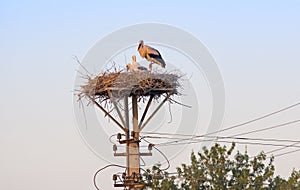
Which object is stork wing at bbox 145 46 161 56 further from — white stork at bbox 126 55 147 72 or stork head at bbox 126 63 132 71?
stork head at bbox 126 63 132 71

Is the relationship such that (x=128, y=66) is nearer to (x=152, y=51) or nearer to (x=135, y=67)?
(x=135, y=67)

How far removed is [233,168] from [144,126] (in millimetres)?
2831

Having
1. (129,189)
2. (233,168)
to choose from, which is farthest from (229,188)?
(129,189)

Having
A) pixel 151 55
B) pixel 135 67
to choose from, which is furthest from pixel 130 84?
pixel 151 55

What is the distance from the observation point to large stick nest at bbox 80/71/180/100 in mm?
18188

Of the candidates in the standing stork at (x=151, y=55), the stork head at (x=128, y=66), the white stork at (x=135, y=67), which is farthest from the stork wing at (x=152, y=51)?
the stork head at (x=128, y=66)

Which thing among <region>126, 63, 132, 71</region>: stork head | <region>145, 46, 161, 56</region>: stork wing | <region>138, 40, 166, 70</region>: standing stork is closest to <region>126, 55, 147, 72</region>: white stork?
<region>126, 63, 132, 71</region>: stork head

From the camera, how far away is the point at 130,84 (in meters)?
18.2

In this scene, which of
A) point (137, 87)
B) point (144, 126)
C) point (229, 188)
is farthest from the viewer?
point (144, 126)

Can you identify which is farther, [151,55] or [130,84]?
[151,55]

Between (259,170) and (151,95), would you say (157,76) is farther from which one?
(259,170)

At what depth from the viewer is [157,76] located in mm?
18328

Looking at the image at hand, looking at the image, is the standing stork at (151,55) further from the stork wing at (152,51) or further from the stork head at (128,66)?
the stork head at (128,66)

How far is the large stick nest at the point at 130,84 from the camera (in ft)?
59.7
